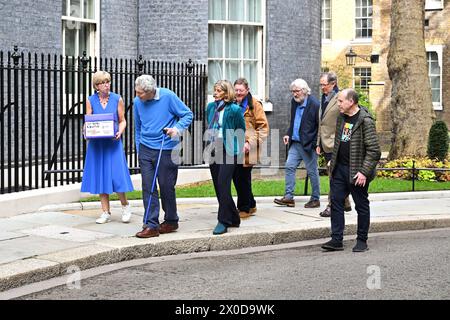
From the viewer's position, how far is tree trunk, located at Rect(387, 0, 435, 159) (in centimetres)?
1762

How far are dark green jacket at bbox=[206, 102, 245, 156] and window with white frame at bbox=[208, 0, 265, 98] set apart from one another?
6.25 meters

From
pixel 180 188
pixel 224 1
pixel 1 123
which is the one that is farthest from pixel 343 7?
pixel 1 123

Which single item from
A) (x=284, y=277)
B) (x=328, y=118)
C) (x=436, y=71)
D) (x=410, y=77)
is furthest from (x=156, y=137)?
(x=436, y=71)

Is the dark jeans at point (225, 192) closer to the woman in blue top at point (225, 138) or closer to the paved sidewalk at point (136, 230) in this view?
the woman in blue top at point (225, 138)

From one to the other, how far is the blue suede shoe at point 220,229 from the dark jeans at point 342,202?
4.23ft

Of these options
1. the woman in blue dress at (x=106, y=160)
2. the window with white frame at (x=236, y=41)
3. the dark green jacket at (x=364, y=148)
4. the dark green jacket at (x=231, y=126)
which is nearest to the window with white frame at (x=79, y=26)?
the window with white frame at (x=236, y=41)

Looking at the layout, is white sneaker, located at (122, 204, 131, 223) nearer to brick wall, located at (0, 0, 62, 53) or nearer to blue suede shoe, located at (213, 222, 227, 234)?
blue suede shoe, located at (213, 222, 227, 234)

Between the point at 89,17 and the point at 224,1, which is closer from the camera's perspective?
the point at 89,17

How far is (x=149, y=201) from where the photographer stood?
962 cm

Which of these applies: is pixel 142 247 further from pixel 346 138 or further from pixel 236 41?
pixel 236 41

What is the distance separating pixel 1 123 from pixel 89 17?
14.9ft

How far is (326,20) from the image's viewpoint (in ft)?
119

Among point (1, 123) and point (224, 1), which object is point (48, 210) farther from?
point (224, 1)

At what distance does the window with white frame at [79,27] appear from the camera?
1474cm
